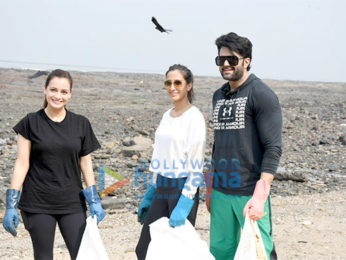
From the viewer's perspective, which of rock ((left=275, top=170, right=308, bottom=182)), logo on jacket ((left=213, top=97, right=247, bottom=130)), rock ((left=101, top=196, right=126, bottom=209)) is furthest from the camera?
rock ((left=275, top=170, right=308, bottom=182))

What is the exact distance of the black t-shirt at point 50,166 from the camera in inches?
139

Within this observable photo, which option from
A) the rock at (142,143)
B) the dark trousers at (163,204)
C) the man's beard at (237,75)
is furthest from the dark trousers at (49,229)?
the rock at (142,143)

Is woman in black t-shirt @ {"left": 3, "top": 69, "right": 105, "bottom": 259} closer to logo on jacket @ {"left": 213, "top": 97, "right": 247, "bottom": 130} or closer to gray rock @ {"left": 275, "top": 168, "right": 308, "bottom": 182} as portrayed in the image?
logo on jacket @ {"left": 213, "top": 97, "right": 247, "bottom": 130}

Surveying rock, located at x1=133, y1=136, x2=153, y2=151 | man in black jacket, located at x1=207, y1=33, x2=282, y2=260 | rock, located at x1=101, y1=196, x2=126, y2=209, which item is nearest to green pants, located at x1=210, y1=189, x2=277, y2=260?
man in black jacket, located at x1=207, y1=33, x2=282, y2=260

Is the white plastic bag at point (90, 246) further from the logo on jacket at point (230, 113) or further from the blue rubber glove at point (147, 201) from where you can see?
the logo on jacket at point (230, 113)

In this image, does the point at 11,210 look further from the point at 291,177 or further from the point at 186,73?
the point at 291,177

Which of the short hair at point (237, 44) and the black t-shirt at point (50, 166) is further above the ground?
the short hair at point (237, 44)

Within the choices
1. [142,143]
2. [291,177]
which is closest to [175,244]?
[291,177]

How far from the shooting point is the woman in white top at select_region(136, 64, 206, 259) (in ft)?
11.7

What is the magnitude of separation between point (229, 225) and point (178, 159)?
57 centimetres

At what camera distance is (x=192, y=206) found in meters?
3.67

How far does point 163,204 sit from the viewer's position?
3758 mm

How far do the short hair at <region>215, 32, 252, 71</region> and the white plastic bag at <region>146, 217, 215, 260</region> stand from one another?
1.19 metres

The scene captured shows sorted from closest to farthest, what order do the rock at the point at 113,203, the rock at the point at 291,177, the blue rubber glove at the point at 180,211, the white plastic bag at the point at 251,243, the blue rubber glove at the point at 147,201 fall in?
the white plastic bag at the point at 251,243, the blue rubber glove at the point at 180,211, the blue rubber glove at the point at 147,201, the rock at the point at 113,203, the rock at the point at 291,177
